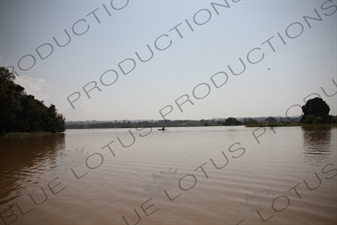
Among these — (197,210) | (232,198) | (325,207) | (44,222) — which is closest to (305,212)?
(325,207)

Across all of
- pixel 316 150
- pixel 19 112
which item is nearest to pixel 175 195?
pixel 316 150

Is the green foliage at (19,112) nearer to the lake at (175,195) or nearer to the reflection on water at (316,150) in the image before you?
the lake at (175,195)

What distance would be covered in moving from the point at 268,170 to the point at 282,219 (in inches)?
164

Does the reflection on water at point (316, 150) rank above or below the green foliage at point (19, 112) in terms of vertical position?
below

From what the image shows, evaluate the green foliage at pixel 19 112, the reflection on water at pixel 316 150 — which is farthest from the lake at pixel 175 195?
the green foliage at pixel 19 112

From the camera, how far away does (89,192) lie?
5707 mm

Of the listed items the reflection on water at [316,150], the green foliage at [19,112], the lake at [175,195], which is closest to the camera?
the lake at [175,195]

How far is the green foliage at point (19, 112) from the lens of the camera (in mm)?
29641

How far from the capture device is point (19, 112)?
3891 centimetres

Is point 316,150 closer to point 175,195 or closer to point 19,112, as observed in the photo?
point 175,195

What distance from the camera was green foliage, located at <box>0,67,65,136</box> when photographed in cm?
2964

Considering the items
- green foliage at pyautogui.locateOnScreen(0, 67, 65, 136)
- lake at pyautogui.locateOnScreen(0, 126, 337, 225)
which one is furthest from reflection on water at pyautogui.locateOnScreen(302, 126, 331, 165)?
green foliage at pyautogui.locateOnScreen(0, 67, 65, 136)

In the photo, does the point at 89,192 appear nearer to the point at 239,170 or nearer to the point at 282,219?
the point at 282,219

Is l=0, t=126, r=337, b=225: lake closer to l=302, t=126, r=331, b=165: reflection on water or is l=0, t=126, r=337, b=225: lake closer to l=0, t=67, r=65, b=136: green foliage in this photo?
l=302, t=126, r=331, b=165: reflection on water
